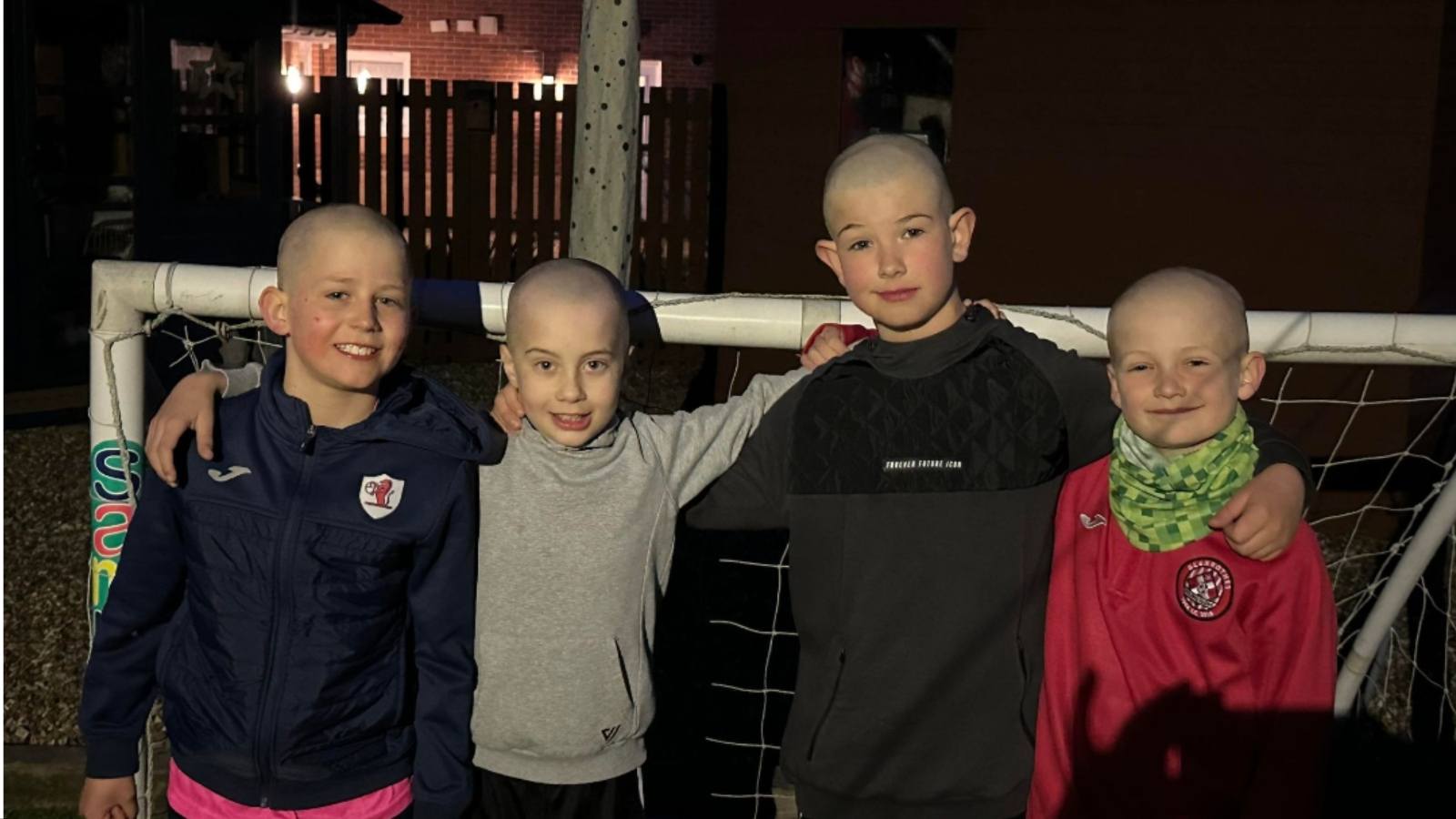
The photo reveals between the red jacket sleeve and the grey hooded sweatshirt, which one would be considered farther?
the grey hooded sweatshirt

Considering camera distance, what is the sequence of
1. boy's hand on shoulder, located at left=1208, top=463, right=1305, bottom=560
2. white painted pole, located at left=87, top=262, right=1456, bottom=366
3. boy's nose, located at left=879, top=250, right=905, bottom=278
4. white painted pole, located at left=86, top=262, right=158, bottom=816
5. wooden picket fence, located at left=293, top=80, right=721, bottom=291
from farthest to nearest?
wooden picket fence, located at left=293, top=80, right=721, bottom=291, white painted pole, located at left=86, top=262, right=158, bottom=816, white painted pole, located at left=87, top=262, right=1456, bottom=366, boy's nose, located at left=879, top=250, right=905, bottom=278, boy's hand on shoulder, located at left=1208, top=463, right=1305, bottom=560

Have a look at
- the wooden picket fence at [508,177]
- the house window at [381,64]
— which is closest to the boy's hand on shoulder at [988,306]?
the wooden picket fence at [508,177]

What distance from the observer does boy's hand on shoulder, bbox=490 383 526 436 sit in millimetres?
2828

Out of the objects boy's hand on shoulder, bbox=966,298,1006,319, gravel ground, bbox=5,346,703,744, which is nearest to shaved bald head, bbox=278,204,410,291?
boy's hand on shoulder, bbox=966,298,1006,319

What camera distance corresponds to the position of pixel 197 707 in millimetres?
2793

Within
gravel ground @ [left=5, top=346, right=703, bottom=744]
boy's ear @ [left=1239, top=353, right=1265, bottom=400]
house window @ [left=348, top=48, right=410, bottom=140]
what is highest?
house window @ [left=348, top=48, right=410, bottom=140]

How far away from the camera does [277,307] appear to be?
2.83 m

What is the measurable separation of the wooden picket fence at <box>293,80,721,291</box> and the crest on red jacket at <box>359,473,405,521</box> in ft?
30.4

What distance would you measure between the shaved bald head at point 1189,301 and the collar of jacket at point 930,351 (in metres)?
Answer: 0.28

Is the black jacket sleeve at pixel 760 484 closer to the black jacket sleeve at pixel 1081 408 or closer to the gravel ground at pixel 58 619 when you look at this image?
the black jacket sleeve at pixel 1081 408

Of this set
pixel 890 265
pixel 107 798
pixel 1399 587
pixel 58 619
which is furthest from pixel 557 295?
pixel 58 619

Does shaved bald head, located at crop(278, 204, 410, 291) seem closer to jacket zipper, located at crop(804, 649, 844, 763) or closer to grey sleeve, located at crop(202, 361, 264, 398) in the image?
grey sleeve, located at crop(202, 361, 264, 398)

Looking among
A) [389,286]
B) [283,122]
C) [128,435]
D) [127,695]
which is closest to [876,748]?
[389,286]

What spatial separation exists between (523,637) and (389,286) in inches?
27.1
